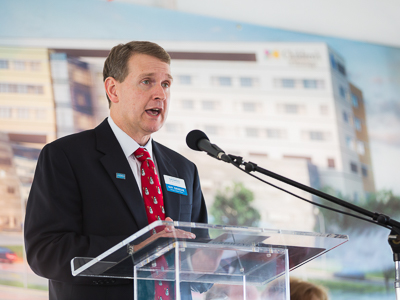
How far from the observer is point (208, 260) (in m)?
1.37

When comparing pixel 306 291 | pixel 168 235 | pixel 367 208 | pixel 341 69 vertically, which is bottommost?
pixel 306 291

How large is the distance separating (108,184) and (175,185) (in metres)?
0.31

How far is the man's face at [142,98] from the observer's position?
197cm

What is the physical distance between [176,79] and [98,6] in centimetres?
146

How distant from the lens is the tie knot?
76.4 inches

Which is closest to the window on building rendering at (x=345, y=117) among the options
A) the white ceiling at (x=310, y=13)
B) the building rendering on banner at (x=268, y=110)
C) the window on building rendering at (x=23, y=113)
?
the building rendering on banner at (x=268, y=110)

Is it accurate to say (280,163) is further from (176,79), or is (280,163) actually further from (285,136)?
(176,79)

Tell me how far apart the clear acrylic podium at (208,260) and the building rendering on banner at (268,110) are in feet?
17.9

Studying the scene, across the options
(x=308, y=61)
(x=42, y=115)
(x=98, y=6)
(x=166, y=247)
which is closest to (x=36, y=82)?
(x=42, y=115)

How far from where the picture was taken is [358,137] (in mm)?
8312

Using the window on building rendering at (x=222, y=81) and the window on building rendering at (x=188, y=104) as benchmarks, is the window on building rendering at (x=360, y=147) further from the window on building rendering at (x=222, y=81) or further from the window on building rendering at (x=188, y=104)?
the window on building rendering at (x=188, y=104)

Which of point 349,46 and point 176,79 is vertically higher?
point 349,46

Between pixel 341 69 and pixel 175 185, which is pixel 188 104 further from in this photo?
pixel 175 185

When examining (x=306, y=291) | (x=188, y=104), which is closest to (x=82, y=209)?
(x=306, y=291)
